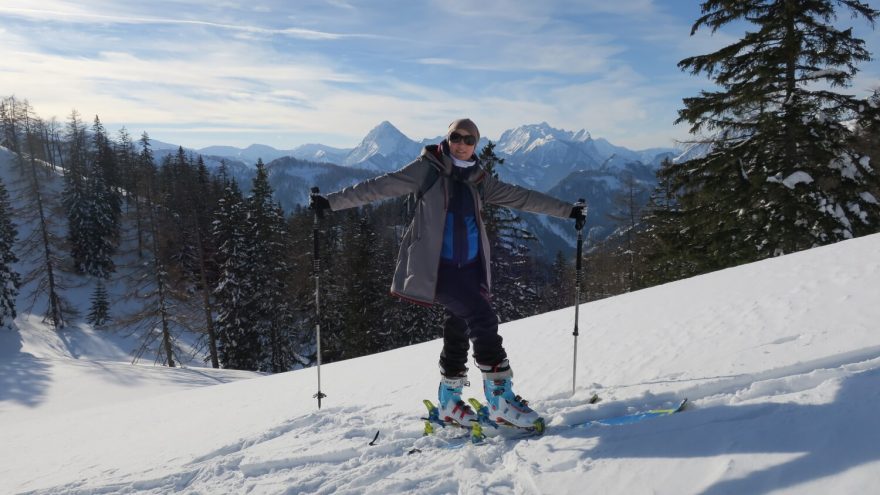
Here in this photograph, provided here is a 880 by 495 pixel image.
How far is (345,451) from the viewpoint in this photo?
4.04 m

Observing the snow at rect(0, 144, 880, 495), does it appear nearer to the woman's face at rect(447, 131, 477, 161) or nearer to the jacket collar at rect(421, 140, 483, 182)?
the jacket collar at rect(421, 140, 483, 182)

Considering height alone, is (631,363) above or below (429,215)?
below

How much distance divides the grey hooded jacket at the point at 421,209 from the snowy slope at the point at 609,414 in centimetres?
128

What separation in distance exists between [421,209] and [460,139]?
658 millimetres

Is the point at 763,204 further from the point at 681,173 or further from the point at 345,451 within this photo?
the point at 345,451

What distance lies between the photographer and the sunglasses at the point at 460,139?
12.9ft

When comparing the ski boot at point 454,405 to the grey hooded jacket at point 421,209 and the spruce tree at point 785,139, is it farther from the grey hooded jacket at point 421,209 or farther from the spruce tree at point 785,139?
the spruce tree at point 785,139

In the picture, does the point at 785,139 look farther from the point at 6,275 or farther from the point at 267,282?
the point at 6,275

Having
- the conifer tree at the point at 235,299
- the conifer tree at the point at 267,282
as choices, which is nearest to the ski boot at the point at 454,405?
the conifer tree at the point at 235,299

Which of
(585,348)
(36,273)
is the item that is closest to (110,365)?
(36,273)

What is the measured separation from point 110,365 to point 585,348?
2162 cm

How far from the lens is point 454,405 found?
4113 millimetres

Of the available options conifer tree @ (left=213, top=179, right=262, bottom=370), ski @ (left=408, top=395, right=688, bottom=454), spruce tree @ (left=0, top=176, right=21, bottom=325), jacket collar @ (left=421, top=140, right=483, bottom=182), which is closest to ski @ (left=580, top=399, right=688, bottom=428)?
ski @ (left=408, top=395, right=688, bottom=454)

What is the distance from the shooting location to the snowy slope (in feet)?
8.88
